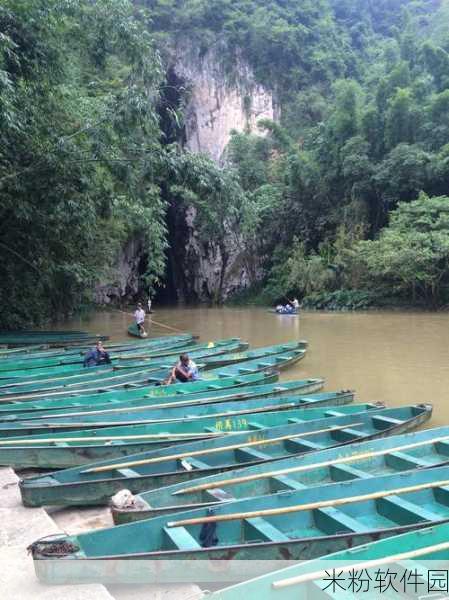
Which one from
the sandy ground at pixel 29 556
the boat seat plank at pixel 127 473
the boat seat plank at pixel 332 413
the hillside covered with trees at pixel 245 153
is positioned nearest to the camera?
the sandy ground at pixel 29 556

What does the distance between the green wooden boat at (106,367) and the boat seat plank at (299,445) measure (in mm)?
4233

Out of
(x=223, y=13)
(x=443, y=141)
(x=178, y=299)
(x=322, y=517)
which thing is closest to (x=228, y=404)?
(x=322, y=517)

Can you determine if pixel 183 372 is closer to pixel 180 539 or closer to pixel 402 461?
pixel 402 461

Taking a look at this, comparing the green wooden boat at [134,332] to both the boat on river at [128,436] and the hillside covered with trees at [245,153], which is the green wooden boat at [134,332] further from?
the boat on river at [128,436]

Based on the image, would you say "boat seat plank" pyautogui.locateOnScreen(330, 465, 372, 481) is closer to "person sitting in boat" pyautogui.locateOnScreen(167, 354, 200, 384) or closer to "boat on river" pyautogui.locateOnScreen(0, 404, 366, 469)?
"boat on river" pyautogui.locateOnScreen(0, 404, 366, 469)

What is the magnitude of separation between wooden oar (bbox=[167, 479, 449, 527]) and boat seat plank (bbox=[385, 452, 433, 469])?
53cm

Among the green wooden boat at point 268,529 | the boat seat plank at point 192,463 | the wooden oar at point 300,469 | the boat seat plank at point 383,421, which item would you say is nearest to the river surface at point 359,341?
the boat seat plank at point 383,421

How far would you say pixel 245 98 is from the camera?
123 feet

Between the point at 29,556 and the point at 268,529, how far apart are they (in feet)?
4.98

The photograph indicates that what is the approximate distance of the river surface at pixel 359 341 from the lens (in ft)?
31.6

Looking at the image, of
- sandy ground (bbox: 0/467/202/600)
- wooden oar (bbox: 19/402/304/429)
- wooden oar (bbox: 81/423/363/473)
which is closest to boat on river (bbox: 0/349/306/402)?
wooden oar (bbox: 19/402/304/429)

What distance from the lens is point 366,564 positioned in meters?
2.82

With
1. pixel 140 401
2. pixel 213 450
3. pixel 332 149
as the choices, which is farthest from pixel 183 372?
pixel 332 149

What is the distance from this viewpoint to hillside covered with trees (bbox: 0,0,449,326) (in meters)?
10.7
